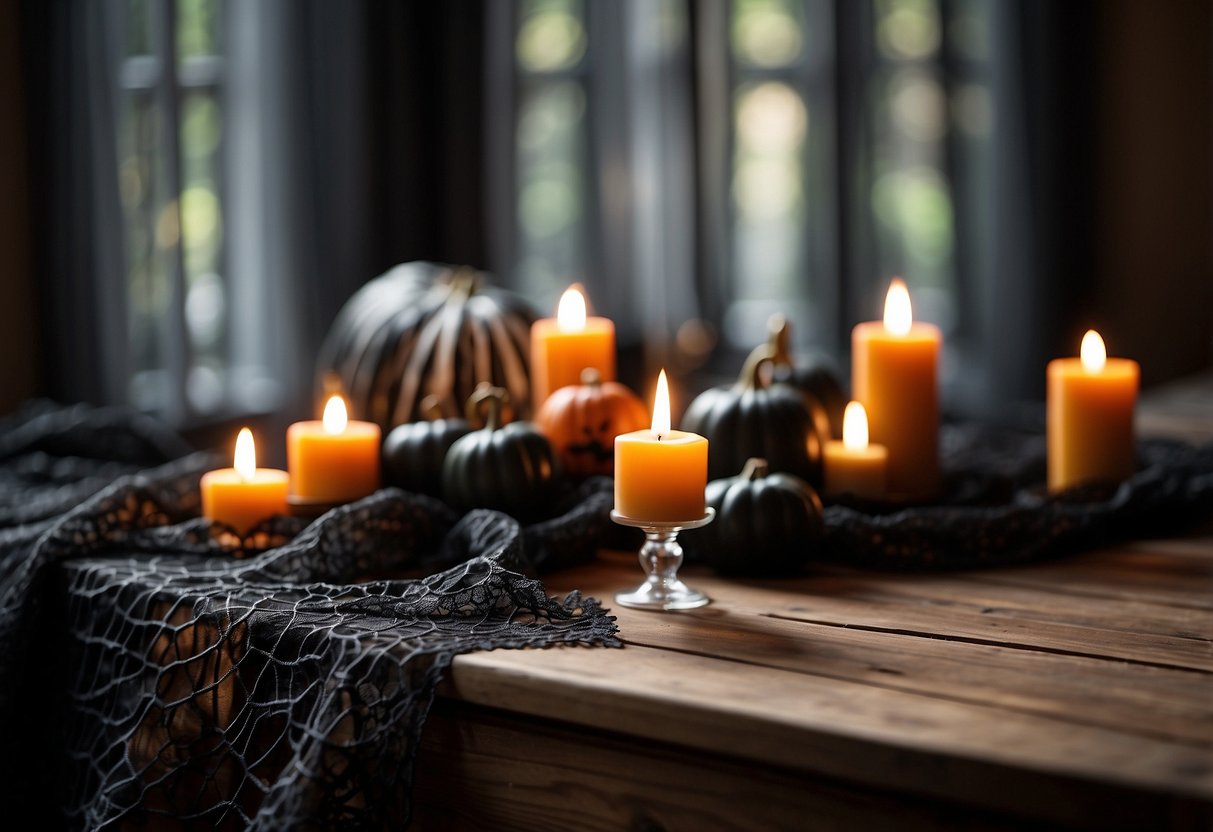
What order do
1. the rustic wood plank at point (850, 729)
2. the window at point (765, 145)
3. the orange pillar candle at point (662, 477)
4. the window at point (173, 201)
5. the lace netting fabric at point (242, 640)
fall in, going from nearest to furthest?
the rustic wood plank at point (850, 729), the lace netting fabric at point (242, 640), the orange pillar candle at point (662, 477), the window at point (173, 201), the window at point (765, 145)

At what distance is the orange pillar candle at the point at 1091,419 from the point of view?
149 cm

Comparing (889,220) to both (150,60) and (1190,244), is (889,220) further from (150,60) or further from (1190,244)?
(150,60)

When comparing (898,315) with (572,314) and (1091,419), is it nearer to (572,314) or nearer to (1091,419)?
(1091,419)

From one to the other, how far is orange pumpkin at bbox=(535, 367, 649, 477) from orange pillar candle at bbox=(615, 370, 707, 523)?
34cm

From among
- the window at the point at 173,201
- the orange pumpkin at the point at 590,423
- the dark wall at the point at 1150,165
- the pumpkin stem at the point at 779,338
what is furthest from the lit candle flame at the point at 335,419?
the dark wall at the point at 1150,165

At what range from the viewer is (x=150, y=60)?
2.88m

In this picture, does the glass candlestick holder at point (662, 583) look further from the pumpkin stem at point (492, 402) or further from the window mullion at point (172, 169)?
the window mullion at point (172, 169)

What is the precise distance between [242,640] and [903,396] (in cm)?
77

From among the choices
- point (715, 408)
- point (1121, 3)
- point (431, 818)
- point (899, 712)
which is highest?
point (1121, 3)

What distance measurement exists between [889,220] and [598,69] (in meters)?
1.10

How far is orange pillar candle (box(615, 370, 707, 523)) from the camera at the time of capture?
1.11 meters

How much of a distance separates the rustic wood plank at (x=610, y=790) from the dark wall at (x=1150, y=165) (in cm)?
360

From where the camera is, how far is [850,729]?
0.84m

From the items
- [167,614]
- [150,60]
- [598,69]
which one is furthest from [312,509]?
[598,69]
